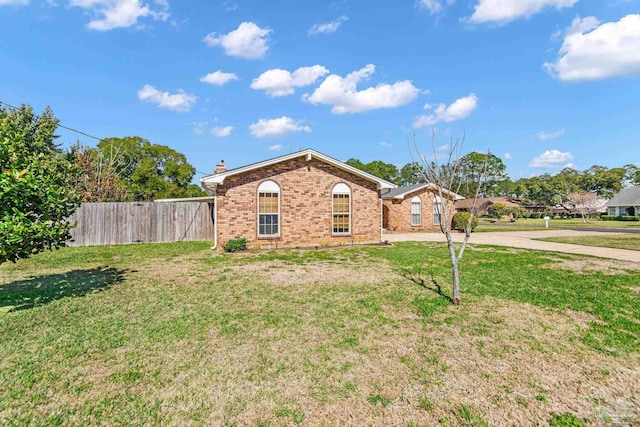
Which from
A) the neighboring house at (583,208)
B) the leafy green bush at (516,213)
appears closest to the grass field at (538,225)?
the neighboring house at (583,208)

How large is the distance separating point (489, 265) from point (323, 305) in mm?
6147

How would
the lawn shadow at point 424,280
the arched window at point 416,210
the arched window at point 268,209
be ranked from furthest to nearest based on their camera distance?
the arched window at point 416,210, the arched window at point 268,209, the lawn shadow at point 424,280

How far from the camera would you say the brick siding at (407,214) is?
22.7 metres

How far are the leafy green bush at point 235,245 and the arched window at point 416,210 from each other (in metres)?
14.1

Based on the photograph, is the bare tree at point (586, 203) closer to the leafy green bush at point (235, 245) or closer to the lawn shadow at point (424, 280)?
the lawn shadow at point (424, 280)

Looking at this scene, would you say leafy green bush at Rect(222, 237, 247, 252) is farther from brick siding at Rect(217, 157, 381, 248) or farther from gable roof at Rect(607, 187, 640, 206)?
gable roof at Rect(607, 187, 640, 206)

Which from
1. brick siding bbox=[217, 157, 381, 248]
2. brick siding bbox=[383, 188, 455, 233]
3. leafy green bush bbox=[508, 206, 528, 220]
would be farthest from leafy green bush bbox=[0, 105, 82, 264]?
leafy green bush bbox=[508, 206, 528, 220]

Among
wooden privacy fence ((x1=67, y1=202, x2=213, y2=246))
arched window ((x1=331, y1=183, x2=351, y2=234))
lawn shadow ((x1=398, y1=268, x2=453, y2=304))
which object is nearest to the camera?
lawn shadow ((x1=398, y1=268, x2=453, y2=304))

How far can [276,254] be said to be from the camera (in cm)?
1184

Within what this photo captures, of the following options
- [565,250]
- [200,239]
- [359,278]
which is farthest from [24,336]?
[565,250]

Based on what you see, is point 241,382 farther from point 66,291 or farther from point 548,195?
point 548,195

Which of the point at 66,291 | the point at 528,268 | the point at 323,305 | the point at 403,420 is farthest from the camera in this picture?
the point at 528,268

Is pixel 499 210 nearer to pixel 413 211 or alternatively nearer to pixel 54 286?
pixel 413 211

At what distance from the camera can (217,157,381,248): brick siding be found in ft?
42.3
